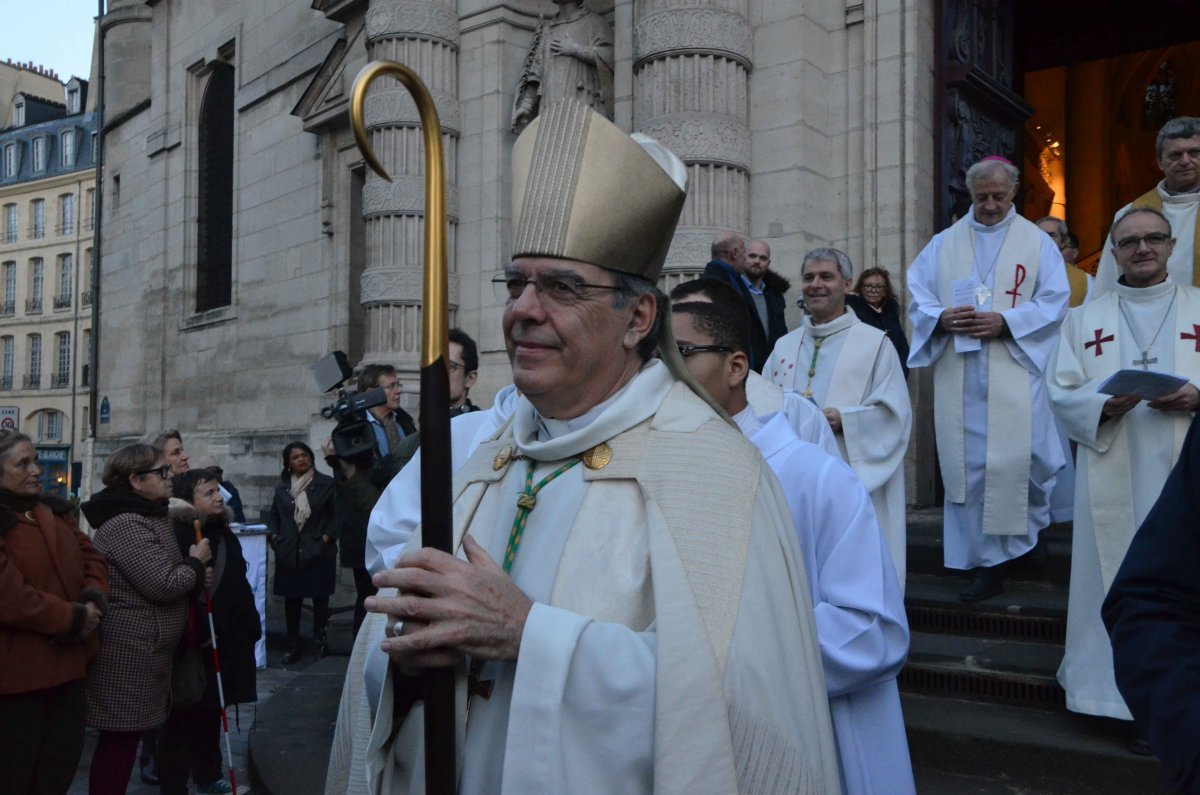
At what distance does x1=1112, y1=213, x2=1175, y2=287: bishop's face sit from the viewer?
4438 millimetres

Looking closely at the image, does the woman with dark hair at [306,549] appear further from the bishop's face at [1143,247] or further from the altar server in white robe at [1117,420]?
the bishop's face at [1143,247]

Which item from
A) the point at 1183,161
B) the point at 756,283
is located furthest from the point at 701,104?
the point at 1183,161

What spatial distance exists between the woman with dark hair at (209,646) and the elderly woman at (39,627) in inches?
28.2

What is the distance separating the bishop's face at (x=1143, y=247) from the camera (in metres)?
4.44

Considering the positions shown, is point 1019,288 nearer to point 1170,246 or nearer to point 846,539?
point 1170,246

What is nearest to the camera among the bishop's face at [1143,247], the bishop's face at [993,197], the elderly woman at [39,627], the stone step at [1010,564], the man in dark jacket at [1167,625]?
the man in dark jacket at [1167,625]

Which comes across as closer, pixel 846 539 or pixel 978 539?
pixel 846 539

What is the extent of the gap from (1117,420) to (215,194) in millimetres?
16775

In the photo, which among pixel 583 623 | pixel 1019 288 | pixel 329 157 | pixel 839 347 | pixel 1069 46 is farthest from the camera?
pixel 329 157

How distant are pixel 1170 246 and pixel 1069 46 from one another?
7521 mm

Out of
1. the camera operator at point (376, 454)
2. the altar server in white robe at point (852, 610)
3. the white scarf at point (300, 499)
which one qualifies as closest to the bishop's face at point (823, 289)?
the camera operator at point (376, 454)

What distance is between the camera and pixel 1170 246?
4590 millimetres

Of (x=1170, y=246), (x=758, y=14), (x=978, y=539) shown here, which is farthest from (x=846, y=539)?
(x=758, y=14)

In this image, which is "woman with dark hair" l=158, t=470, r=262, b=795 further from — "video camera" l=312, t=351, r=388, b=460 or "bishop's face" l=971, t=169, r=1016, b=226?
"bishop's face" l=971, t=169, r=1016, b=226
